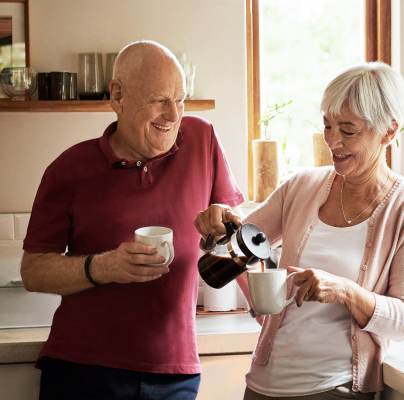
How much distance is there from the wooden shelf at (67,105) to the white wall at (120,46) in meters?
0.14

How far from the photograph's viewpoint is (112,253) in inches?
66.5

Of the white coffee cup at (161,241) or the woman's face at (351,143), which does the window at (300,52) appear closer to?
the woman's face at (351,143)

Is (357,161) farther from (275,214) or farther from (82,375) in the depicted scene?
(82,375)

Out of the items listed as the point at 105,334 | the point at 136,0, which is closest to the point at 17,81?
the point at 136,0

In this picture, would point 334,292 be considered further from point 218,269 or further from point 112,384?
point 112,384

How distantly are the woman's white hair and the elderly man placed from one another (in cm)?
Result: 36

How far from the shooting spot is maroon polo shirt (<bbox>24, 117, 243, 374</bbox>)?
70.5 inches

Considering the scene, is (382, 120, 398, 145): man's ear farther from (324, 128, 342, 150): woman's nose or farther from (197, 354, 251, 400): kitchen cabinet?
(197, 354, 251, 400): kitchen cabinet

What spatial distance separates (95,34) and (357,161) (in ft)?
5.31

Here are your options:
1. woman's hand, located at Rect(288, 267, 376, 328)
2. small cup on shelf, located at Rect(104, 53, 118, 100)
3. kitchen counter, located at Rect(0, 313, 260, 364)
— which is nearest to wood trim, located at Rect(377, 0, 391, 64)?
small cup on shelf, located at Rect(104, 53, 118, 100)

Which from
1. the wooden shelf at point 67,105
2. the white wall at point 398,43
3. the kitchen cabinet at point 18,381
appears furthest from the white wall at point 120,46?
the kitchen cabinet at point 18,381

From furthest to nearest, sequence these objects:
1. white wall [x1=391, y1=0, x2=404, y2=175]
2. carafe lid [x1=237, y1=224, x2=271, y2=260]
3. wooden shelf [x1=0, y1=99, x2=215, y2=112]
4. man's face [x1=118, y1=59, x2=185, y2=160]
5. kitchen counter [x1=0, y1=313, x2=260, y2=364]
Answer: white wall [x1=391, y1=0, x2=404, y2=175] → wooden shelf [x1=0, y1=99, x2=215, y2=112] → kitchen counter [x1=0, y1=313, x2=260, y2=364] → man's face [x1=118, y1=59, x2=185, y2=160] → carafe lid [x1=237, y1=224, x2=271, y2=260]

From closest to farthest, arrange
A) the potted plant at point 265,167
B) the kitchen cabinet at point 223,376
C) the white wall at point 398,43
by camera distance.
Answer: the kitchen cabinet at point 223,376
the potted plant at point 265,167
the white wall at point 398,43

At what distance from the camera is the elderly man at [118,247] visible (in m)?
1.79
